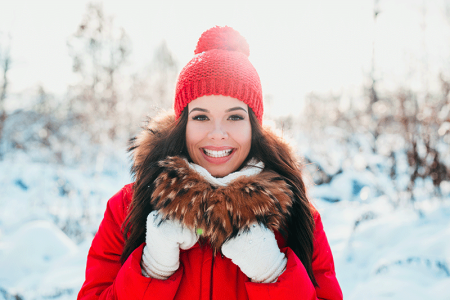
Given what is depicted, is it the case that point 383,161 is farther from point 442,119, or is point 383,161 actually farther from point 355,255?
point 355,255

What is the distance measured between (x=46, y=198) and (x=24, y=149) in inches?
206

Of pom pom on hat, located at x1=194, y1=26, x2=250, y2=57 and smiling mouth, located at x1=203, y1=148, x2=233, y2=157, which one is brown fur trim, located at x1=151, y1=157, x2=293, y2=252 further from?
pom pom on hat, located at x1=194, y1=26, x2=250, y2=57

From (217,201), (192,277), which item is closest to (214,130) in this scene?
(217,201)

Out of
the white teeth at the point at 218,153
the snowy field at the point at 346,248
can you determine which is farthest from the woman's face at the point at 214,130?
the snowy field at the point at 346,248

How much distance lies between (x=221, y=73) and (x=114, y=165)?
9.73 meters

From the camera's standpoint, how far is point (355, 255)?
284 cm

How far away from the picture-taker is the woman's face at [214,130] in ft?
4.68

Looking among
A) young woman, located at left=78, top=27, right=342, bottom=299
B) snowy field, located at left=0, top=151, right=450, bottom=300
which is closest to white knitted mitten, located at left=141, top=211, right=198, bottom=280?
young woman, located at left=78, top=27, right=342, bottom=299

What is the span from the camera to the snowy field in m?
2.16

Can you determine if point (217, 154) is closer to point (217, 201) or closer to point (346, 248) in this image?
point (217, 201)

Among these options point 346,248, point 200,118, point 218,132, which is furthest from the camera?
point 346,248

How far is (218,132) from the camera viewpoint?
138cm

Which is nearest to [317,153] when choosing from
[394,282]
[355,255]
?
[355,255]

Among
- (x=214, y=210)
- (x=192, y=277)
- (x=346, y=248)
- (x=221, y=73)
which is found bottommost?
(x=346, y=248)
